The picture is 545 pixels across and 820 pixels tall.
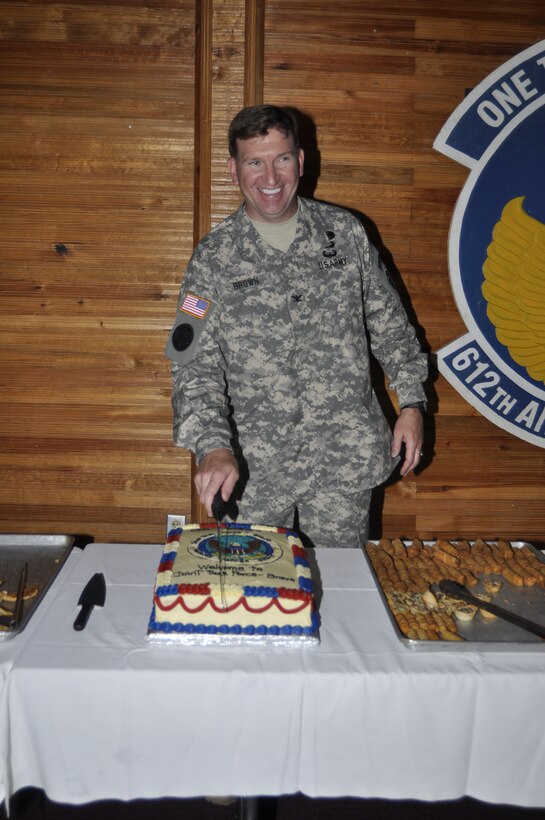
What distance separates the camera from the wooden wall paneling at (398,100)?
2631mm

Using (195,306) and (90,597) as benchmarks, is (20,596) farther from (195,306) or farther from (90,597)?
(195,306)

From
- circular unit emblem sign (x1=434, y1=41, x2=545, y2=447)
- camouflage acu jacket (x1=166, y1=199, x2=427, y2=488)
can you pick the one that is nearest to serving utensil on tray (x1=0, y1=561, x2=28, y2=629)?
camouflage acu jacket (x1=166, y1=199, x2=427, y2=488)

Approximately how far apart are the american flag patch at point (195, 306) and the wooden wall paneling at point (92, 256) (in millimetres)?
798

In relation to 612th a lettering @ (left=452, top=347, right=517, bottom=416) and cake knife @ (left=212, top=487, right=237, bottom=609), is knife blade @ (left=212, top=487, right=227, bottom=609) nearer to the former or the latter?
cake knife @ (left=212, top=487, right=237, bottom=609)

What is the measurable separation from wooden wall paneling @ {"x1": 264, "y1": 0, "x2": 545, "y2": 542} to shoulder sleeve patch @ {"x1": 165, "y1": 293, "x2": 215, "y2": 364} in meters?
0.96

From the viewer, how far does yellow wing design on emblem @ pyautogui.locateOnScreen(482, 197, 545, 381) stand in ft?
9.05

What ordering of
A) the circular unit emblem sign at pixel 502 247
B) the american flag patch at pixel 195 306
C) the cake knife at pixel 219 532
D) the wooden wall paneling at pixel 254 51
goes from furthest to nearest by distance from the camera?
the circular unit emblem sign at pixel 502 247, the wooden wall paneling at pixel 254 51, the american flag patch at pixel 195 306, the cake knife at pixel 219 532

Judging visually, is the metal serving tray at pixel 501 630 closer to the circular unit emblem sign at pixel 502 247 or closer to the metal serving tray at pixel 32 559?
the metal serving tray at pixel 32 559

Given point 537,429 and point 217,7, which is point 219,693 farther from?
point 217,7

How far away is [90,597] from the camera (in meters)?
1.39

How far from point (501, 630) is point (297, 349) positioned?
39.9 inches

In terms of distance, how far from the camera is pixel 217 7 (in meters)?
2.58

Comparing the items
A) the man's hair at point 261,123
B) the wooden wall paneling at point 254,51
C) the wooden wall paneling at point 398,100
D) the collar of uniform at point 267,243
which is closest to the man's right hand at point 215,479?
the collar of uniform at point 267,243

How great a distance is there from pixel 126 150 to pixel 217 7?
2.00ft
